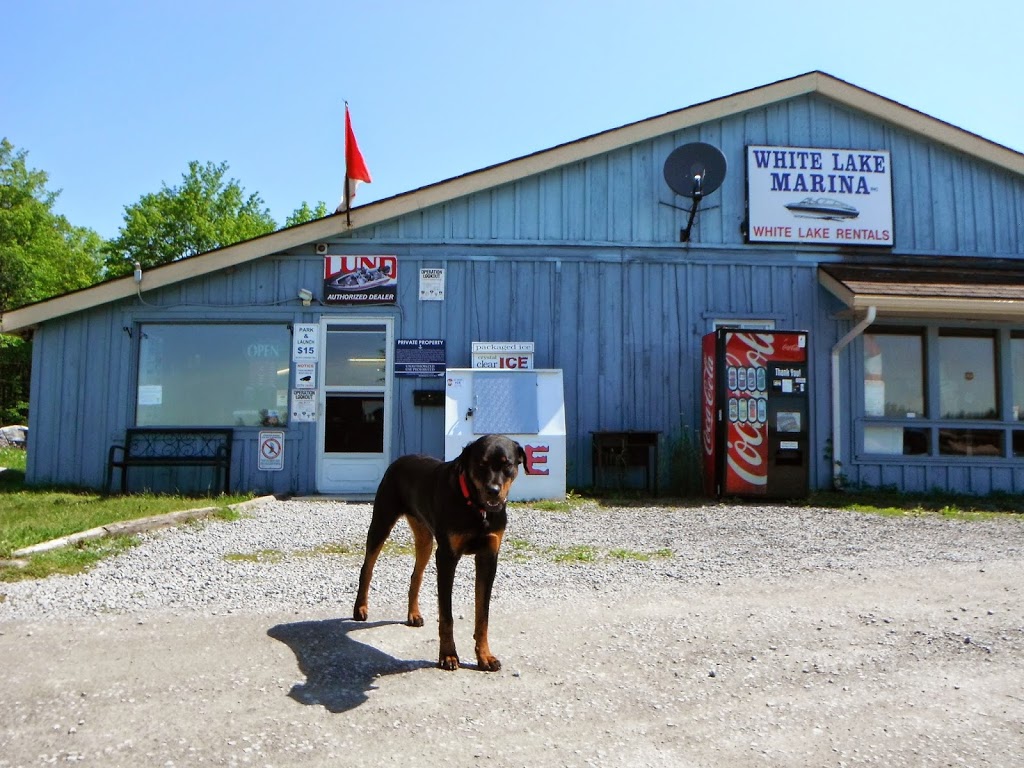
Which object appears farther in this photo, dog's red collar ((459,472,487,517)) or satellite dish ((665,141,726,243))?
satellite dish ((665,141,726,243))

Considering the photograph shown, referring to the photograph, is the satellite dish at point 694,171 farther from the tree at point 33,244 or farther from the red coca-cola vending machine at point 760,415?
the tree at point 33,244

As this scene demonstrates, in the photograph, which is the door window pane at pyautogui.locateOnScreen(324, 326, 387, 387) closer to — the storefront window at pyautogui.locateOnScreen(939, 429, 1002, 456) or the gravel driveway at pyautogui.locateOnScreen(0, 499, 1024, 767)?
the gravel driveway at pyautogui.locateOnScreen(0, 499, 1024, 767)

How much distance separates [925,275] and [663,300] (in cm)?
393

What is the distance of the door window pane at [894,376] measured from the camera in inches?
472

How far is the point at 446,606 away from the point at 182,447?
8.70m

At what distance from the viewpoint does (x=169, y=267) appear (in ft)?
37.0

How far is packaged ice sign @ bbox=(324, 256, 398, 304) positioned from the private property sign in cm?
557

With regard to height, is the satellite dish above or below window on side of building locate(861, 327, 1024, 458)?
above

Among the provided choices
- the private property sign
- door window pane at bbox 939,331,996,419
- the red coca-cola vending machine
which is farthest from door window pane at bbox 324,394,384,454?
door window pane at bbox 939,331,996,419

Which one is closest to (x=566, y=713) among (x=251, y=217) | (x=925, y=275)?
(x=925, y=275)

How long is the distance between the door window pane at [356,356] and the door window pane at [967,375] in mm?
8470

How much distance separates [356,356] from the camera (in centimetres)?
1162

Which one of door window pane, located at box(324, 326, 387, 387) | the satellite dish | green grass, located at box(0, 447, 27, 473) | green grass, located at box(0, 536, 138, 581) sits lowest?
green grass, located at box(0, 536, 138, 581)

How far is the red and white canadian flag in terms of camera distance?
11250mm
